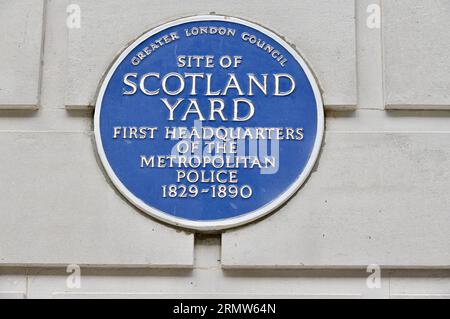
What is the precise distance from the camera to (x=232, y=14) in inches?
238

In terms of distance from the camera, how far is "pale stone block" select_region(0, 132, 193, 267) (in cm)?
562

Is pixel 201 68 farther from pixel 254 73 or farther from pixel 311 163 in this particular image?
pixel 311 163

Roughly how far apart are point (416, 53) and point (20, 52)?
2.79 m

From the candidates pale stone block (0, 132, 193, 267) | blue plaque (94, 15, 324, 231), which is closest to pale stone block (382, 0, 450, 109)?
blue plaque (94, 15, 324, 231)

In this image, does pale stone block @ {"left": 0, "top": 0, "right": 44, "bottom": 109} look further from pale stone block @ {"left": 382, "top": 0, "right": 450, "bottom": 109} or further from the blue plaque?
pale stone block @ {"left": 382, "top": 0, "right": 450, "bottom": 109}

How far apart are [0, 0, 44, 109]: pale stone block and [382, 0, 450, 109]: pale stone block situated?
96.5 inches

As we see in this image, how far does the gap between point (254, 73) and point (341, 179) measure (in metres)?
0.95

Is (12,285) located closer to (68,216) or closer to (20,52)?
(68,216)

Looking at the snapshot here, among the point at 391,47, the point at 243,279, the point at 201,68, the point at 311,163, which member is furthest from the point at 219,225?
the point at 391,47

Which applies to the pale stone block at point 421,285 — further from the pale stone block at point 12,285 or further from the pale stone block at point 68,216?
the pale stone block at point 12,285

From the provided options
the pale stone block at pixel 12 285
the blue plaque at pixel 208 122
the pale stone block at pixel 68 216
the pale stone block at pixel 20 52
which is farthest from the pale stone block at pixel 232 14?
the pale stone block at pixel 12 285

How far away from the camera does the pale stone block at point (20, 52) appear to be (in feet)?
19.4

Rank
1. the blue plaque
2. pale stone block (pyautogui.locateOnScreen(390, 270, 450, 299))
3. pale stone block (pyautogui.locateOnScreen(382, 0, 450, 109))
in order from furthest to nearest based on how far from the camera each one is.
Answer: pale stone block (pyautogui.locateOnScreen(382, 0, 450, 109)) → the blue plaque → pale stone block (pyautogui.locateOnScreen(390, 270, 450, 299))

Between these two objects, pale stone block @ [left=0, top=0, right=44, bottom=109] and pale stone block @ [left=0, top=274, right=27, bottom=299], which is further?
pale stone block @ [left=0, top=0, right=44, bottom=109]
